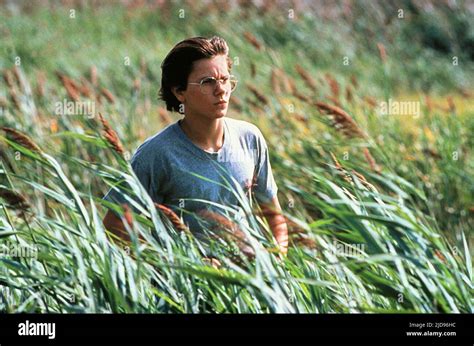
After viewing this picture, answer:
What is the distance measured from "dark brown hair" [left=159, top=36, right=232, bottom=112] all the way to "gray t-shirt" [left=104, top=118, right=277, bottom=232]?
153 mm

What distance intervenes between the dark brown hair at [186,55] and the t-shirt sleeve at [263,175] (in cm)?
28

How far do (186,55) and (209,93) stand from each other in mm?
153

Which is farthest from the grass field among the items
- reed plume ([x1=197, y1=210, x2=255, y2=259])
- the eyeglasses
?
the eyeglasses

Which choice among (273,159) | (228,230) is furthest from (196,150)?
(273,159)

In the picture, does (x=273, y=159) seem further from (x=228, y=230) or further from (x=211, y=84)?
(x=228, y=230)

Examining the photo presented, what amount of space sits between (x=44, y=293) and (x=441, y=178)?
2.67 metres

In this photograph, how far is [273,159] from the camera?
508 cm

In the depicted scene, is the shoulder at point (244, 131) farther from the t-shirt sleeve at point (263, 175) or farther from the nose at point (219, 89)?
the nose at point (219, 89)

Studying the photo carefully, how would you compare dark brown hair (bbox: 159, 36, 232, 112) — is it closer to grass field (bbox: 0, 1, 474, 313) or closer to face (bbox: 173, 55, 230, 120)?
face (bbox: 173, 55, 230, 120)

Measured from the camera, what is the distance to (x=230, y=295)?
294cm

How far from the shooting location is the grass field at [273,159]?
9.25 feet

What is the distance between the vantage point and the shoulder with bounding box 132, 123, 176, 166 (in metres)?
3.12

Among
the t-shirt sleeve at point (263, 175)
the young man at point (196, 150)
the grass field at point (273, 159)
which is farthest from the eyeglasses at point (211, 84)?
the grass field at point (273, 159)

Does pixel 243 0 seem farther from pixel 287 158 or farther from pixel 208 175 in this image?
pixel 208 175
